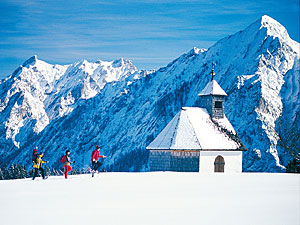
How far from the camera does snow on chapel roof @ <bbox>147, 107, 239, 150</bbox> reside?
51.4m

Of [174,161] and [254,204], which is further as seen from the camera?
[174,161]

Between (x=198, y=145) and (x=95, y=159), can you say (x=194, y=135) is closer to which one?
(x=198, y=145)

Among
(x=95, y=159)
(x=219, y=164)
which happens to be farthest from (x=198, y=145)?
(x=95, y=159)

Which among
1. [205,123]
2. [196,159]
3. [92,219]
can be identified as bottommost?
[92,219]

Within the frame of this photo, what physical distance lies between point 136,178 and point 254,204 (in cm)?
1181

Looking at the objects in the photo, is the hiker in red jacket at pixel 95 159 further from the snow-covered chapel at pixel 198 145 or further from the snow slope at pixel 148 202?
the snow-covered chapel at pixel 198 145

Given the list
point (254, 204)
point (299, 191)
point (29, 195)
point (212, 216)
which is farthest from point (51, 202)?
point (299, 191)

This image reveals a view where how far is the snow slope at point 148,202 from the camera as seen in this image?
19297mm

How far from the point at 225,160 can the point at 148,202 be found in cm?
3226

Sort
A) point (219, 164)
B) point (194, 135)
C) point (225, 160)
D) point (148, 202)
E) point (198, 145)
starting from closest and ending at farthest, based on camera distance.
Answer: point (148, 202) < point (198, 145) < point (194, 135) < point (219, 164) < point (225, 160)

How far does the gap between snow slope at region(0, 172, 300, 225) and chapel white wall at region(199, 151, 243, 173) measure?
63.2 feet

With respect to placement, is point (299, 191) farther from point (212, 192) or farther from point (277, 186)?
point (212, 192)

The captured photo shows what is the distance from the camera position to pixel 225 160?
53.4 metres

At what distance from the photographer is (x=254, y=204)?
2272 centimetres
